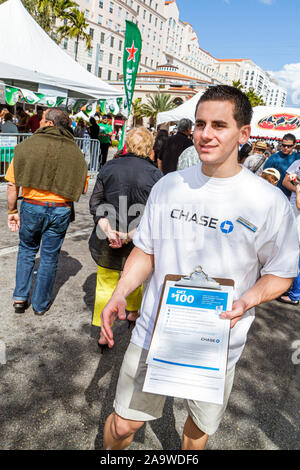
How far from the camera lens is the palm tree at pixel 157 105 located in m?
58.2

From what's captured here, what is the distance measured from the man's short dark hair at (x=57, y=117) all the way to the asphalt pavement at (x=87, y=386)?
1949 mm

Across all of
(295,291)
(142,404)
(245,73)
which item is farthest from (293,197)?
(245,73)

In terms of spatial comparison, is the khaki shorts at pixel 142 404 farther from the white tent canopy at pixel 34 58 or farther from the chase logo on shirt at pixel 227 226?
the white tent canopy at pixel 34 58

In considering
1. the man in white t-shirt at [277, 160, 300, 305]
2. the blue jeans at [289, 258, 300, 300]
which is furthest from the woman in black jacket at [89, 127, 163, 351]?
the blue jeans at [289, 258, 300, 300]

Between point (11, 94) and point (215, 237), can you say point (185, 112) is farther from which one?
point (215, 237)

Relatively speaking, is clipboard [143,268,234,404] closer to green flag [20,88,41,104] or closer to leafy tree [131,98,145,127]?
green flag [20,88,41,104]

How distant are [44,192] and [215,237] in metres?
2.40

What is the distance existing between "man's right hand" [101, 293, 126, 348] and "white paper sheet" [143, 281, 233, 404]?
23 cm

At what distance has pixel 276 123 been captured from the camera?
508 inches

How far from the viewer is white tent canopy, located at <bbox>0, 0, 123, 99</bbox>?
9.23m

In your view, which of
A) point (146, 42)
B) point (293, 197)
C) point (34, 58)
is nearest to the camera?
point (293, 197)

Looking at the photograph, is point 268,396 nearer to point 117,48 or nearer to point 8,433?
point 8,433

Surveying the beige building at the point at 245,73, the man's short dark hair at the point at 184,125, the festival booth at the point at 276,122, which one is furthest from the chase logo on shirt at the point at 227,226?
the beige building at the point at 245,73
